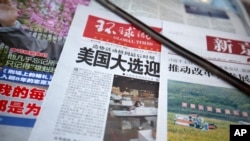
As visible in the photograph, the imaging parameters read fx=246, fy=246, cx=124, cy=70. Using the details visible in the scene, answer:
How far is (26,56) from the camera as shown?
1.56 ft

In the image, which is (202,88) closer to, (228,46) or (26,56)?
(228,46)

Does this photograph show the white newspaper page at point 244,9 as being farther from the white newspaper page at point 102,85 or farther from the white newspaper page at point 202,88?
the white newspaper page at point 102,85

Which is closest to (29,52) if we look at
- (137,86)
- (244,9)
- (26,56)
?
(26,56)

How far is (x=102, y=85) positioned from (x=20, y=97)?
0.47 ft

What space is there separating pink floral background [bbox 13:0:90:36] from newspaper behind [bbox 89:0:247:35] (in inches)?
2.4

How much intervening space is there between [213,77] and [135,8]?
9.8 inches

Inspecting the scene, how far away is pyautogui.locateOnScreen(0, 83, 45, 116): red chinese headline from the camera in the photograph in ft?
1.34

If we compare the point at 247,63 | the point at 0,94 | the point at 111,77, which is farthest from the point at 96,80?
the point at 247,63

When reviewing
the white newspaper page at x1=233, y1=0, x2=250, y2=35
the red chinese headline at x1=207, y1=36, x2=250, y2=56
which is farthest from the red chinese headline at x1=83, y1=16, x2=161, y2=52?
the white newspaper page at x1=233, y1=0, x2=250, y2=35

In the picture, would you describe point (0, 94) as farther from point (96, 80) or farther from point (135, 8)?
point (135, 8)

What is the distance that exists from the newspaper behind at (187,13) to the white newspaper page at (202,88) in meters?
0.03

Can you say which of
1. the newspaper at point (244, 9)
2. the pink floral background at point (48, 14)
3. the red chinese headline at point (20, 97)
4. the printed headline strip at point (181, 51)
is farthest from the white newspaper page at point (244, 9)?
the red chinese headline at point (20, 97)

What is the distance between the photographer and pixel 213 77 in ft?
1.63

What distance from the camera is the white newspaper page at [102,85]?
1.32 feet
